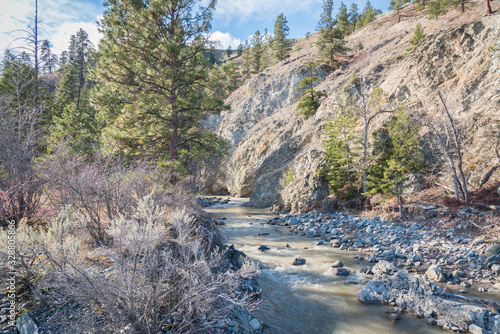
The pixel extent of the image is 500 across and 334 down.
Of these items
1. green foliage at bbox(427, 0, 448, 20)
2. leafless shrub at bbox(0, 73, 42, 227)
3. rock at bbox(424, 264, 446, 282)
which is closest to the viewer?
leafless shrub at bbox(0, 73, 42, 227)

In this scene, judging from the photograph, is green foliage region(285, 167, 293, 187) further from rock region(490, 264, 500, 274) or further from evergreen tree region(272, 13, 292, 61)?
evergreen tree region(272, 13, 292, 61)

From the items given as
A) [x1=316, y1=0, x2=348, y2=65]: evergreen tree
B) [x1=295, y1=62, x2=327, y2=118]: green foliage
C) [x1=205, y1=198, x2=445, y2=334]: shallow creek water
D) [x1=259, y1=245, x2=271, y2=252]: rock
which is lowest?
[x1=205, y1=198, x2=445, y2=334]: shallow creek water

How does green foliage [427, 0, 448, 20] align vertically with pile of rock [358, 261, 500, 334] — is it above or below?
above

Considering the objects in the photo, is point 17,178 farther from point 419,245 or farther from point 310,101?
point 310,101

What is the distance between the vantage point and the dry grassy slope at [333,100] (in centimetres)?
1415

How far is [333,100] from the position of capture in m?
27.2

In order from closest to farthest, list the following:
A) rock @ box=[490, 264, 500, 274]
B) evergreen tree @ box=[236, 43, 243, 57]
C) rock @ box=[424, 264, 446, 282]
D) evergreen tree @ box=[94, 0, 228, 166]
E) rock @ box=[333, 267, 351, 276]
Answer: rock @ box=[424, 264, 446, 282]
rock @ box=[490, 264, 500, 274]
rock @ box=[333, 267, 351, 276]
evergreen tree @ box=[94, 0, 228, 166]
evergreen tree @ box=[236, 43, 243, 57]

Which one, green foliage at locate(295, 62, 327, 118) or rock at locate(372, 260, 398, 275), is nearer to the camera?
rock at locate(372, 260, 398, 275)

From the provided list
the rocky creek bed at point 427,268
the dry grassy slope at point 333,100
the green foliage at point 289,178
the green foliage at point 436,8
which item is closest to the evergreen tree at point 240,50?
the dry grassy slope at point 333,100

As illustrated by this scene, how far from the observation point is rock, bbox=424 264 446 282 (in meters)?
7.03

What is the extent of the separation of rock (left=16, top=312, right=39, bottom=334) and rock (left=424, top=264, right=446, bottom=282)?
927cm

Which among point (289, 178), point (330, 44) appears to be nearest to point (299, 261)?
point (289, 178)

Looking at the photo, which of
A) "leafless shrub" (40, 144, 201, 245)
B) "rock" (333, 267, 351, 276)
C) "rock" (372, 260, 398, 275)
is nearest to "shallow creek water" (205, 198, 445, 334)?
"rock" (333, 267, 351, 276)

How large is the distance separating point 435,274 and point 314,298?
3794 millimetres
